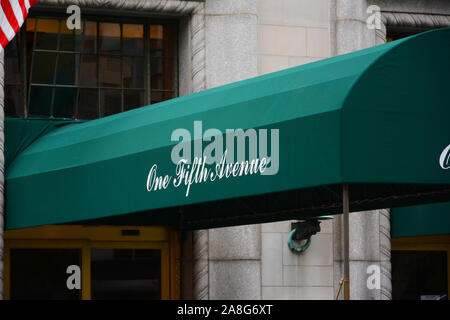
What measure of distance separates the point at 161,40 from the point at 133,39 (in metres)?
0.49

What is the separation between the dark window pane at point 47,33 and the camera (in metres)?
12.2

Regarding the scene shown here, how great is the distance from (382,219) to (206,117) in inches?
208

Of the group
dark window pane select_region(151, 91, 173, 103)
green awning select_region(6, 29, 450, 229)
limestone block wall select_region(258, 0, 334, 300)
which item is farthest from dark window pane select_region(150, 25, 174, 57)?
green awning select_region(6, 29, 450, 229)

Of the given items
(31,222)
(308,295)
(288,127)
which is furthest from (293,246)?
(288,127)

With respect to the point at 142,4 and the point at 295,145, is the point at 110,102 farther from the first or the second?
the point at 295,145

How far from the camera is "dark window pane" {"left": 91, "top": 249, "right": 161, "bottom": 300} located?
12234mm

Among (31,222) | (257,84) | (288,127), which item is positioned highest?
(257,84)

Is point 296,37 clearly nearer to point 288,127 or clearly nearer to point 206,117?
point 206,117

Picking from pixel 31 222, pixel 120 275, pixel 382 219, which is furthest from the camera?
pixel 382 219

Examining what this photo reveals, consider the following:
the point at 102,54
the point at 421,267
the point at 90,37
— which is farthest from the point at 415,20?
the point at 90,37

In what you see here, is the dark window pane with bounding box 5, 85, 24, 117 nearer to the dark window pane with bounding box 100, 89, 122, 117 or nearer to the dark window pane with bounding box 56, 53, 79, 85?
the dark window pane with bounding box 56, 53, 79, 85

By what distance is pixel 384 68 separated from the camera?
7.47 metres

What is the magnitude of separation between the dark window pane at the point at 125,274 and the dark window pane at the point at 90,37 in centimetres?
306

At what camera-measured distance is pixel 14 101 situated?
12.0 meters
